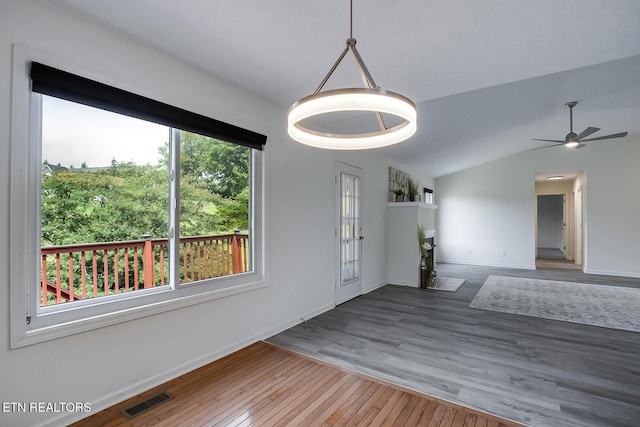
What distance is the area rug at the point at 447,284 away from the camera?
18.5 feet

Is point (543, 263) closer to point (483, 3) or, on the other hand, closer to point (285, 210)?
point (285, 210)

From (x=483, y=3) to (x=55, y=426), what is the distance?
137 inches

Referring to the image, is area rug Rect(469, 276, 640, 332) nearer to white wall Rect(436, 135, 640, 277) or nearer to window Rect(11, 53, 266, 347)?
white wall Rect(436, 135, 640, 277)

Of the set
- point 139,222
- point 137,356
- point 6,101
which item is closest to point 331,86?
point 139,222

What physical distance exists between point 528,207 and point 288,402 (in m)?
8.19

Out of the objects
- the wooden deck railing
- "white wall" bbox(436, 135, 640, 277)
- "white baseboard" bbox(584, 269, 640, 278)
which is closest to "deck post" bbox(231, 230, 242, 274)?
the wooden deck railing

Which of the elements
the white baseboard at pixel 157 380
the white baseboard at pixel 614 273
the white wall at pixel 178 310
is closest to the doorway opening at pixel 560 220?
the white baseboard at pixel 614 273

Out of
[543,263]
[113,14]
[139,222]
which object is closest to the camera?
[113,14]

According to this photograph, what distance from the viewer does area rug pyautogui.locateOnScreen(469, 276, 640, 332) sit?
3.94 metres

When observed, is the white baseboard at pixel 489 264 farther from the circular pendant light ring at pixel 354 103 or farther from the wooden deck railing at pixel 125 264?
the circular pendant light ring at pixel 354 103

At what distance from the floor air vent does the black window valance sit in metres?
1.96

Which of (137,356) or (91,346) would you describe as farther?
(137,356)

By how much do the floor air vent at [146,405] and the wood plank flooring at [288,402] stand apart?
0.03 metres

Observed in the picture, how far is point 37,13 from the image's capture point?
177cm
